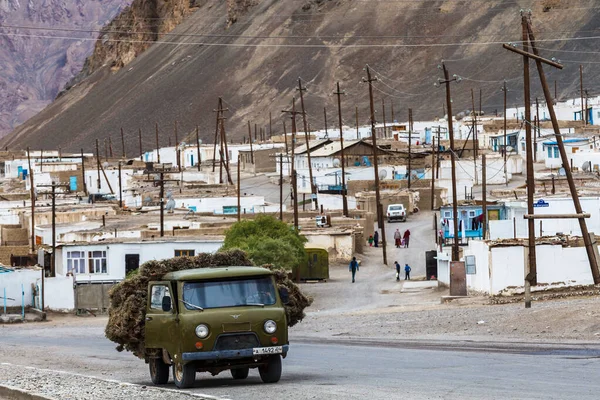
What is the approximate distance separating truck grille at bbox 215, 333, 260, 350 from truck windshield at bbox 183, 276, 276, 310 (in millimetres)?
454

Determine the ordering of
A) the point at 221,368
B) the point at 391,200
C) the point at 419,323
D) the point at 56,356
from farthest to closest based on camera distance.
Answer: the point at 391,200, the point at 419,323, the point at 56,356, the point at 221,368

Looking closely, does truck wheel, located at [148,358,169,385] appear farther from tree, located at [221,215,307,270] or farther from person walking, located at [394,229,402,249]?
person walking, located at [394,229,402,249]

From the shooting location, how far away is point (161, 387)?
17672 mm

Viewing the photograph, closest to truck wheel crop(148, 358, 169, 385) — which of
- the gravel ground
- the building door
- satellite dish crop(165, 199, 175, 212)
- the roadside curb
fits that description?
the gravel ground

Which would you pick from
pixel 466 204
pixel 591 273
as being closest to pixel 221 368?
pixel 591 273

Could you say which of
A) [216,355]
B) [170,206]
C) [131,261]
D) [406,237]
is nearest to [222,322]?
[216,355]

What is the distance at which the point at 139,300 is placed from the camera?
19094mm

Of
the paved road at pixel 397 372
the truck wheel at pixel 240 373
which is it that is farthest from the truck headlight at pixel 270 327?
the truck wheel at pixel 240 373

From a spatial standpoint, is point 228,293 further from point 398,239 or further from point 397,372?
point 398,239

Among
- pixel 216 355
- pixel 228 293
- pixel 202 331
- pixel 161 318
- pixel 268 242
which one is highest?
pixel 268 242

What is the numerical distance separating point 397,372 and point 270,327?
6.97ft

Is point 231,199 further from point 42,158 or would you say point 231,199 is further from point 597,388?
point 597,388

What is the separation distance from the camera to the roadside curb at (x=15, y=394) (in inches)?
619

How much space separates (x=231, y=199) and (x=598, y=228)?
99.8 ft
